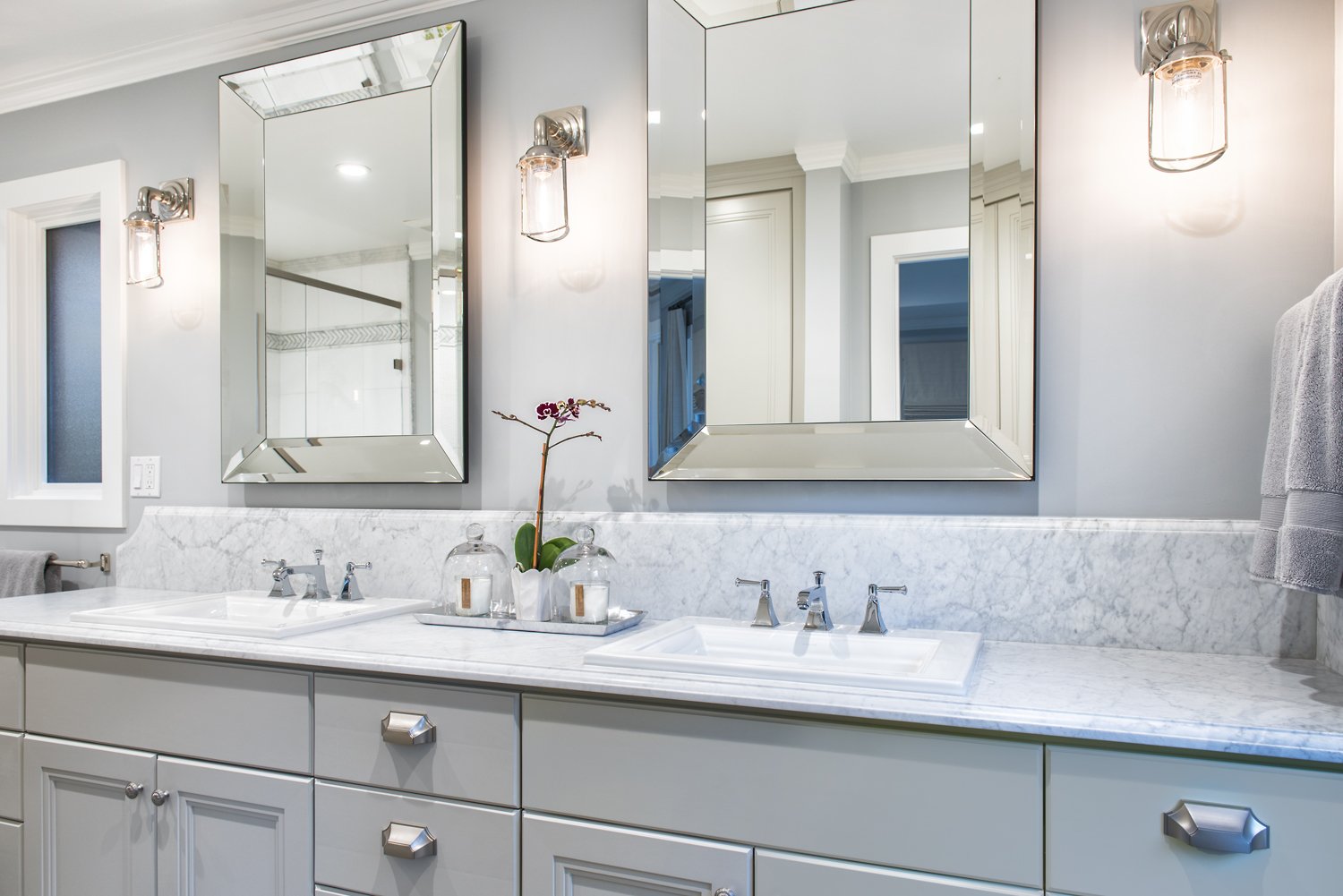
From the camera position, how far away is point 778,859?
115 cm

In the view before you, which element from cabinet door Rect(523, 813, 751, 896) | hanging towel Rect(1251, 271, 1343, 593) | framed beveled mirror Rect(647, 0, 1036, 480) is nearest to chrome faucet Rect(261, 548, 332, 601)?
framed beveled mirror Rect(647, 0, 1036, 480)

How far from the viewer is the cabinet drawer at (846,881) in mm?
1066

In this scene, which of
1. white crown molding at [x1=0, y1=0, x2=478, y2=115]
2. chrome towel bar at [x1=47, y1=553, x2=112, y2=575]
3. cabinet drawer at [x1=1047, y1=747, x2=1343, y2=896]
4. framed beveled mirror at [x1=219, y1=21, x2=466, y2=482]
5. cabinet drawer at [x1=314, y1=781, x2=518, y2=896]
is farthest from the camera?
chrome towel bar at [x1=47, y1=553, x2=112, y2=575]

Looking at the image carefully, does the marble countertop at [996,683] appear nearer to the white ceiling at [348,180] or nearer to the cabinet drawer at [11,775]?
the cabinet drawer at [11,775]

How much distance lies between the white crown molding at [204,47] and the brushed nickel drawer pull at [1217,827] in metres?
2.08

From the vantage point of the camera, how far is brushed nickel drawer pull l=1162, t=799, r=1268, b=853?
3.18 feet

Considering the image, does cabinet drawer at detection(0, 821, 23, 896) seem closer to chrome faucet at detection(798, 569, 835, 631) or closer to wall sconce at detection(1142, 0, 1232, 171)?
chrome faucet at detection(798, 569, 835, 631)

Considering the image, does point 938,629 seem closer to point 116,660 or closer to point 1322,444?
point 1322,444

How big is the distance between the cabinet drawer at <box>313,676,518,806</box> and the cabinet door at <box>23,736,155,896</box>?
0.43 meters

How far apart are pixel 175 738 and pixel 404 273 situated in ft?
3.50

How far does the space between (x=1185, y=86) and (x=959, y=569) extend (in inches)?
34.3

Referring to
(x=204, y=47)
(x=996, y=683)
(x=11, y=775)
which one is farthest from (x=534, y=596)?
(x=204, y=47)

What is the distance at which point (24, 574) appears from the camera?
2.32 meters

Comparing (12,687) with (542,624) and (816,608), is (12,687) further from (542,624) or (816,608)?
(816,608)
